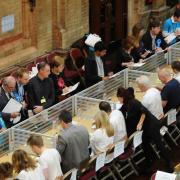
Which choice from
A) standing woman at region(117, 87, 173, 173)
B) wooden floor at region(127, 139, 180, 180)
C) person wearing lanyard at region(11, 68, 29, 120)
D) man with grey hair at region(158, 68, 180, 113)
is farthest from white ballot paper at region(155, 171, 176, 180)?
person wearing lanyard at region(11, 68, 29, 120)

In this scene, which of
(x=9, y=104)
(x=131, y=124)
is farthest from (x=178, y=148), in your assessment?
(x=9, y=104)

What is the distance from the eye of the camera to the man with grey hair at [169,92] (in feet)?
39.4

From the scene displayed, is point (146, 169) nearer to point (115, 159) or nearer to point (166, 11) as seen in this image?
point (115, 159)

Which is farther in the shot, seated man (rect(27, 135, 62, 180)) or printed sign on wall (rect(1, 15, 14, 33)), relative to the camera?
printed sign on wall (rect(1, 15, 14, 33))

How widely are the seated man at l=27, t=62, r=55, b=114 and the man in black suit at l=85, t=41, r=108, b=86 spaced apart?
137cm

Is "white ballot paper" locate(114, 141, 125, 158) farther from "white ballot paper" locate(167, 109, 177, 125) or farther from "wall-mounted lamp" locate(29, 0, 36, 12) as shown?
"wall-mounted lamp" locate(29, 0, 36, 12)

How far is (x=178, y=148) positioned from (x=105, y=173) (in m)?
2.06

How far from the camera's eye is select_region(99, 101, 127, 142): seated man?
10.9 meters

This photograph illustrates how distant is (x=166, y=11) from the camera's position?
66.5 feet

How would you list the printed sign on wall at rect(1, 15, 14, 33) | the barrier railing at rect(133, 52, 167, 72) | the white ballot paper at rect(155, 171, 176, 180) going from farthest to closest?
1. the printed sign on wall at rect(1, 15, 14, 33)
2. the barrier railing at rect(133, 52, 167, 72)
3. the white ballot paper at rect(155, 171, 176, 180)

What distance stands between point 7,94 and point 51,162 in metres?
2.55

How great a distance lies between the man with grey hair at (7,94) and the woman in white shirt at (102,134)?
157 centimetres

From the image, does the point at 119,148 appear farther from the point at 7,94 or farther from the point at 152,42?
the point at 152,42

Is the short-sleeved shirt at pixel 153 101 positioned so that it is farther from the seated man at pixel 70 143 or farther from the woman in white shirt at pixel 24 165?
the woman in white shirt at pixel 24 165
